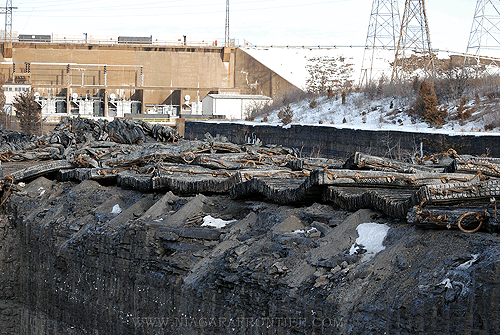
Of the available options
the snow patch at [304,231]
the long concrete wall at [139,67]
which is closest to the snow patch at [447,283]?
the snow patch at [304,231]

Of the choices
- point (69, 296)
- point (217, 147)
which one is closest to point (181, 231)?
point (69, 296)

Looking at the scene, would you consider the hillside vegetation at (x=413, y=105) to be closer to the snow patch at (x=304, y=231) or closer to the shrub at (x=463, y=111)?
the shrub at (x=463, y=111)

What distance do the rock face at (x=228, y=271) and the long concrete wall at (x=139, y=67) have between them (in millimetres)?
43518

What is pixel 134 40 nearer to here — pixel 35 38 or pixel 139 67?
pixel 139 67

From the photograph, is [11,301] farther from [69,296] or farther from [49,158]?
[49,158]

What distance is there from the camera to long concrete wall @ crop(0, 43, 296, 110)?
52.4m

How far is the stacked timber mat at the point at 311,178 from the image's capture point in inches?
181

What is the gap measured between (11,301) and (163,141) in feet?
23.8

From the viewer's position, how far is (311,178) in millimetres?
5879

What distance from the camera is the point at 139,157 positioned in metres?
10.5

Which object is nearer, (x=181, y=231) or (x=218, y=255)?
(x=218, y=255)

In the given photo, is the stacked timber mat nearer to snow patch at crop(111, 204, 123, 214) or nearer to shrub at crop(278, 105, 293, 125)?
snow patch at crop(111, 204, 123, 214)

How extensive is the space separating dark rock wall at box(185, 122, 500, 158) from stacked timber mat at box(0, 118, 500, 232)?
145 inches

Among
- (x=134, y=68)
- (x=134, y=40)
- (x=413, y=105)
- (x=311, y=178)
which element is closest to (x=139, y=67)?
(x=134, y=68)
